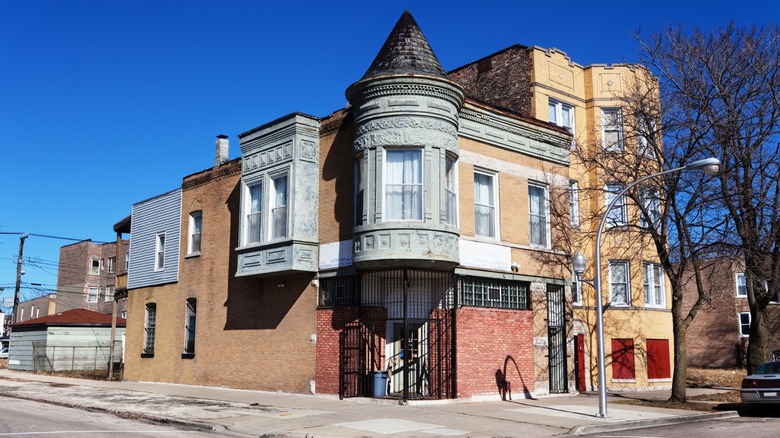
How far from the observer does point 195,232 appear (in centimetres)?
2827

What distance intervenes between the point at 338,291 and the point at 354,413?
517 cm

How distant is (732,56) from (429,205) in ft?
34.7

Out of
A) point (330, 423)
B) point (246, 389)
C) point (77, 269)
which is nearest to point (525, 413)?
point (330, 423)

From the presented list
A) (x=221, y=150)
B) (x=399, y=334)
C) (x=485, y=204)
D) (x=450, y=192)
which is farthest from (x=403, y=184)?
(x=221, y=150)

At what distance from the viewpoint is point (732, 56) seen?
2147 cm

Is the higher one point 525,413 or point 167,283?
point 167,283

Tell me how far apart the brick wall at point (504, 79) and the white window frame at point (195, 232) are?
1171cm

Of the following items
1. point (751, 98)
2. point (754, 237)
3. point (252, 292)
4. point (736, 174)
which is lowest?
point (252, 292)

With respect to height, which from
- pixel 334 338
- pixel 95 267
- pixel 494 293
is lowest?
pixel 334 338

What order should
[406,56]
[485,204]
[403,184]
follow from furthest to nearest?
[485,204] < [406,56] < [403,184]

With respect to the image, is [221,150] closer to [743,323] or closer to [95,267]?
[743,323]

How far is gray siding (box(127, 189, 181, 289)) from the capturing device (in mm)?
29125

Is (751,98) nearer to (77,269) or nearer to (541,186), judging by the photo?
(541,186)

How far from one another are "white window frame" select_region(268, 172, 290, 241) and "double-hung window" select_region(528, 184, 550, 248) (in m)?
8.04
